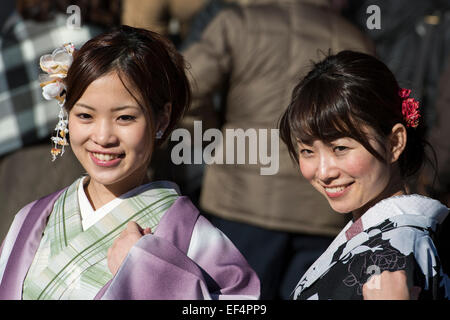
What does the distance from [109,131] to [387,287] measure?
0.93 meters

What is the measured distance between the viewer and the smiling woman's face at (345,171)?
2064mm

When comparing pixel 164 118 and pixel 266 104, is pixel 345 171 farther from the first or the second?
pixel 266 104

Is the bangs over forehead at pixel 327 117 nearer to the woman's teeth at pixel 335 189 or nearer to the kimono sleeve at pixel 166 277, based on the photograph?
the woman's teeth at pixel 335 189

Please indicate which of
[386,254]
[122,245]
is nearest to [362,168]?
[386,254]

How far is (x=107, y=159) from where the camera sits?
7.04 feet

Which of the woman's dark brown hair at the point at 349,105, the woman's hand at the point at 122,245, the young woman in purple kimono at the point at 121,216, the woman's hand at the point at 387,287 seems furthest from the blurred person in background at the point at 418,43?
the woman's hand at the point at 122,245

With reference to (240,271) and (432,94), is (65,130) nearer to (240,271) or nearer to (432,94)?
(240,271)

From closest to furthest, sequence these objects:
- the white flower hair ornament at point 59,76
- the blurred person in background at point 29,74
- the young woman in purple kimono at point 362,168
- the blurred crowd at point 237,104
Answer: the young woman in purple kimono at point 362,168
the white flower hair ornament at point 59,76
the blurred crowd at point 237,104
the blurred person in background at point 29,74

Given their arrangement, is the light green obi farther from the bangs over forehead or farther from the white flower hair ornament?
the bangs over forehead

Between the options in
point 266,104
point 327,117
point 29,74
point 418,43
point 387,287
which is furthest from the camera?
point 418,43

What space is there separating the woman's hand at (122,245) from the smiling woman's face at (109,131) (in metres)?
0.18

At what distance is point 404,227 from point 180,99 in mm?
840

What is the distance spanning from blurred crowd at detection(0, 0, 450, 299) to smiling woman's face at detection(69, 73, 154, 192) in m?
1.00
